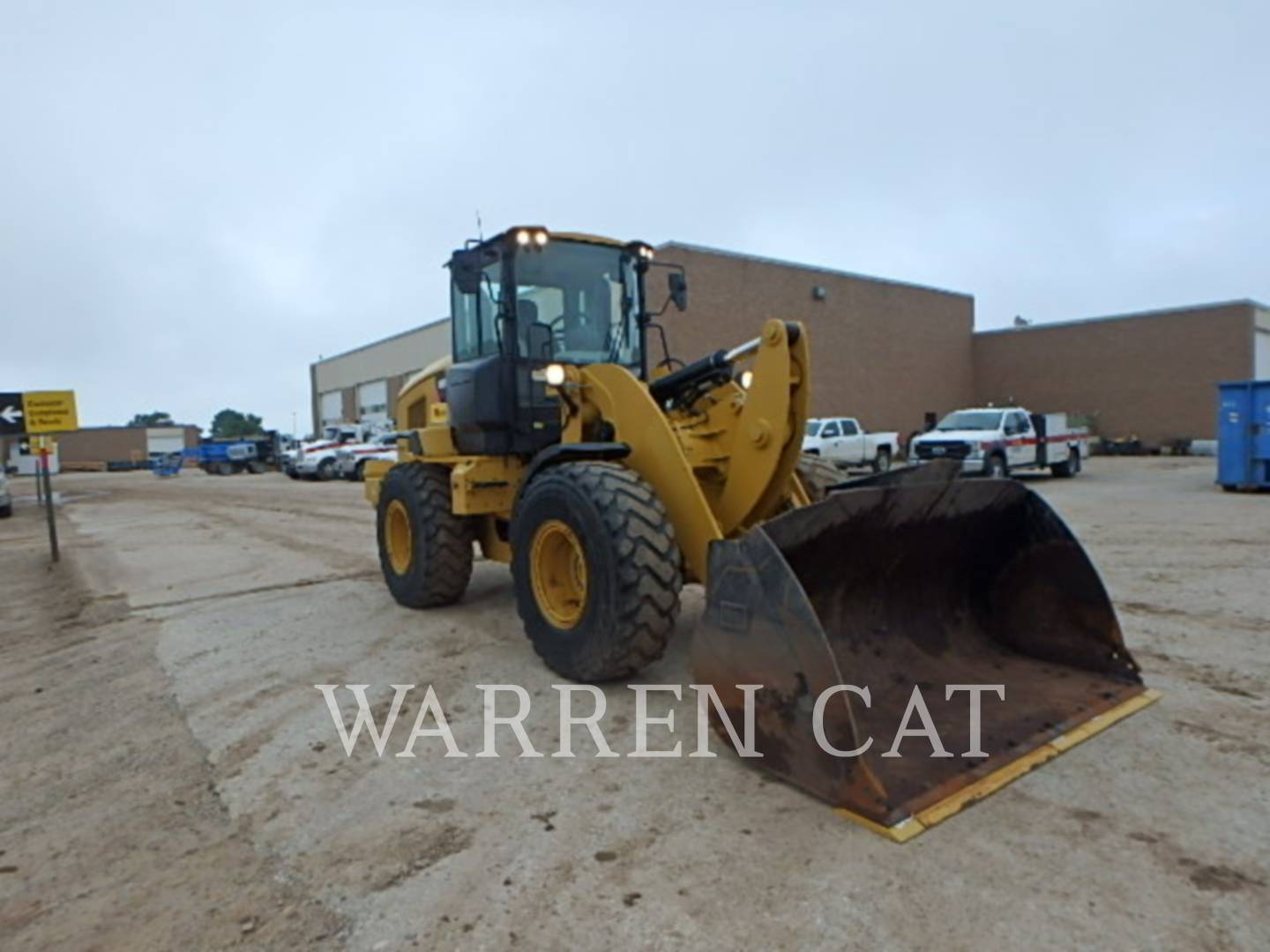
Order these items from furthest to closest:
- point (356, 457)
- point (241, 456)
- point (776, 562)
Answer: point (241, 456) < point (356, 457) < point (776, 562)

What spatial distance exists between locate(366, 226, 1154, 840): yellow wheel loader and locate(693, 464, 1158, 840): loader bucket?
0.01 metres

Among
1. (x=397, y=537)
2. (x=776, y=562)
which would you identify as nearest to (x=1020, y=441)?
A: (x=397, y=537)

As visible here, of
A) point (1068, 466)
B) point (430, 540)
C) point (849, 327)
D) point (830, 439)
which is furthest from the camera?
point (849, 327)

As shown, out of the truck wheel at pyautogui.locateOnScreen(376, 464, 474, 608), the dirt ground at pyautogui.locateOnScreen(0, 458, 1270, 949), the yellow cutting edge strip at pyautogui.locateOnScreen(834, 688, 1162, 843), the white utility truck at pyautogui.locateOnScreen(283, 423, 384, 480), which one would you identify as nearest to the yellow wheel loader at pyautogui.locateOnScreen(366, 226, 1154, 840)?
the yellow cutting edge strip at pyautogui.locateOnScreen(834, 688, 1162, 843)

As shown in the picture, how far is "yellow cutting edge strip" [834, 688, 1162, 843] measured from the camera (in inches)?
113

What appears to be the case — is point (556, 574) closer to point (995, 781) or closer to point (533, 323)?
point (533, 323)

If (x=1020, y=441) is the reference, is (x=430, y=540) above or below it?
below

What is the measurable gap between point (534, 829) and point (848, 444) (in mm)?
22153

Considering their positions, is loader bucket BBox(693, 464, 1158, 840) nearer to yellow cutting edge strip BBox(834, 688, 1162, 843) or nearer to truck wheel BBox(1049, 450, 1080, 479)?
yellow cutting edge strip BBox(834, 688, 1162, 843)

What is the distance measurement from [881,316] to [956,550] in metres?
35.3

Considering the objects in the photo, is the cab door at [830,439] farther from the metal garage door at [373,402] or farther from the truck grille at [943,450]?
the metal garage door at [373,402]

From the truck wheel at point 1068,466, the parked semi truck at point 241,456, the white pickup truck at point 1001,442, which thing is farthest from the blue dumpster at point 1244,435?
the parked semi truck at point 241,456

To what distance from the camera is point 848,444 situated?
24109 mm

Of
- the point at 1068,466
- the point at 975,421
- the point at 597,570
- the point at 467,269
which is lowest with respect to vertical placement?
the point at 1068,466
